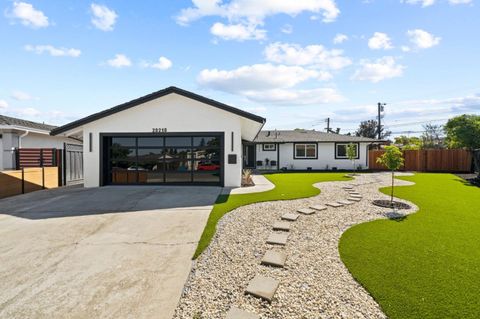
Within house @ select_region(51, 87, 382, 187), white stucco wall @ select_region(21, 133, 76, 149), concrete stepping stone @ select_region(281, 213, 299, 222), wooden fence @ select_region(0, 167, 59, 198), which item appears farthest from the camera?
white stucco wall @ select_region(21, 133, 76, 149)

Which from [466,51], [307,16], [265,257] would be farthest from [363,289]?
[466,51]

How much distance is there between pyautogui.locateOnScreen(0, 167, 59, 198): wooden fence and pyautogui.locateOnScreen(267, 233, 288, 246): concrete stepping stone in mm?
9778

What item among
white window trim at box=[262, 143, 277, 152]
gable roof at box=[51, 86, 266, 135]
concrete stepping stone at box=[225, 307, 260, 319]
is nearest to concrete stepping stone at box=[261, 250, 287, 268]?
concrete stepping stone at box=[225, 307, 260, 319]

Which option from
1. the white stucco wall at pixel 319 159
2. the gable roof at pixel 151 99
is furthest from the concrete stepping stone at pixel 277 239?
the white stucco wall at pixel 319 159

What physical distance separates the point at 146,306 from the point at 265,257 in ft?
5.96

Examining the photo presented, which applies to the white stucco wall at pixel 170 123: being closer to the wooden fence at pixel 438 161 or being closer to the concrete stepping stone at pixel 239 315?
the concrete stepping stone at pixel 239 315

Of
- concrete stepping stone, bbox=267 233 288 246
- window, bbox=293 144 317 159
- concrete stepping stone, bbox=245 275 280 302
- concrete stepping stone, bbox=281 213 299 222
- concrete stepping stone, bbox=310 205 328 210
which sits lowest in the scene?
concrete stepping stone, bbox=245 275 280 302

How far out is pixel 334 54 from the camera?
1107cm

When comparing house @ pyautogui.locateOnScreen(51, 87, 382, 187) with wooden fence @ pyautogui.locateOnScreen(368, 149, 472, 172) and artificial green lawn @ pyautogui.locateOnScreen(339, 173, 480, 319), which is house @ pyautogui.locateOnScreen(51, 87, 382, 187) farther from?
wooden fence @ pyautogui.locateOnScreen(368, 149, 472, 172)

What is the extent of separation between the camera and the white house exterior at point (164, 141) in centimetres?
1091

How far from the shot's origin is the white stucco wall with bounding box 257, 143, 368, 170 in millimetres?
20344

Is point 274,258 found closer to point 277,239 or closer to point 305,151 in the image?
point 277,239

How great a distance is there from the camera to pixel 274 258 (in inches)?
150

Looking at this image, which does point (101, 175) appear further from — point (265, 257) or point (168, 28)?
point (265, 257)
